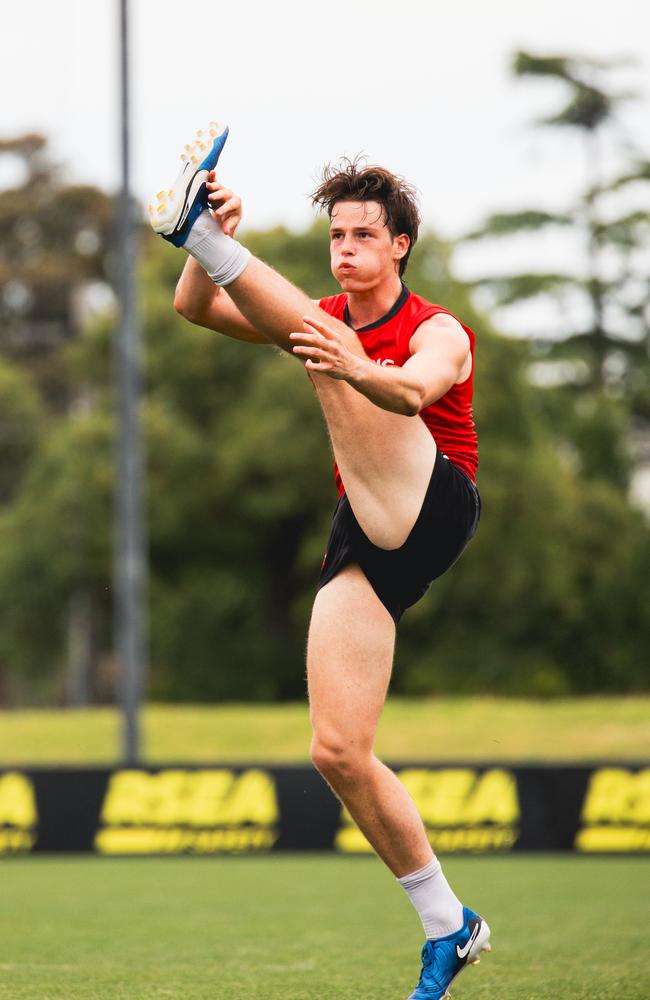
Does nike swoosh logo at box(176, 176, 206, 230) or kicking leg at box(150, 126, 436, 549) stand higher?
nike swoosh logo at box(176, 176, 206, 230)

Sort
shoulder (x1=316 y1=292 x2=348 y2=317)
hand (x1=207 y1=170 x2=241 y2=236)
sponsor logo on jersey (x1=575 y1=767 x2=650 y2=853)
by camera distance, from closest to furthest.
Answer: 1. hand (x1=207 y1=170 x2=241 y2=236)
2. shoulder (x1=316 y1=292 x2=348 y2=317)
3. sponsor logo on jersey (x1=575 y1=767 x2=650 y2=853)

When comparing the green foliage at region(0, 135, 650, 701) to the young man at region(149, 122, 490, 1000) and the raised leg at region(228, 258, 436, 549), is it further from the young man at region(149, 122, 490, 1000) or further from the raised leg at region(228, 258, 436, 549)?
the raised leg at region(228, 258, 436, 549)

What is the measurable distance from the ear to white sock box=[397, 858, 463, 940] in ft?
5.90

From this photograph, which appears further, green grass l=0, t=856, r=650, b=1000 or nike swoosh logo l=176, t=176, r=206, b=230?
green grass l=0, t=856, r=650, b=1000

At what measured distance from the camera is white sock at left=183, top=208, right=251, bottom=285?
13.5 feet

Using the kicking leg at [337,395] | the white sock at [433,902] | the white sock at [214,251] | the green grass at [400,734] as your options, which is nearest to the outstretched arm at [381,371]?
the kicking leg at [337,395]

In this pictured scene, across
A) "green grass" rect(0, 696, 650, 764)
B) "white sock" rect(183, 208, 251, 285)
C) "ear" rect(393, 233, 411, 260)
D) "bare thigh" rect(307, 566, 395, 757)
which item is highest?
"ear" rect(393, 233, 411, 260)

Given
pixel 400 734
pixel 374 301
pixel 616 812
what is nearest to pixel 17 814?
pixel 616 812

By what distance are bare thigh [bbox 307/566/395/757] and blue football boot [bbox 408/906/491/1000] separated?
0.60m

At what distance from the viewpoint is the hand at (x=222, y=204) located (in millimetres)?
4156

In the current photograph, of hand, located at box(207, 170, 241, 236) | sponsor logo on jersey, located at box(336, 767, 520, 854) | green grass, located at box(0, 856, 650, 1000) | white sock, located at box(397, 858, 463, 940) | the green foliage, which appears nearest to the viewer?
hand, located at box(207, 170, 241, 236)

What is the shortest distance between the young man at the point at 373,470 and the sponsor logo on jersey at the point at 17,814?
8.72 meters

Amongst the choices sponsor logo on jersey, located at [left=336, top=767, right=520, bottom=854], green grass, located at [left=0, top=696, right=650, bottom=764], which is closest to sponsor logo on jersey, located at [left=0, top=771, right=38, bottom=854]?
sponsor logo on jersey, located at [left=336, top=767, right=520, bottom=854]

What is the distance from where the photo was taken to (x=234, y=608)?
1130 inches
